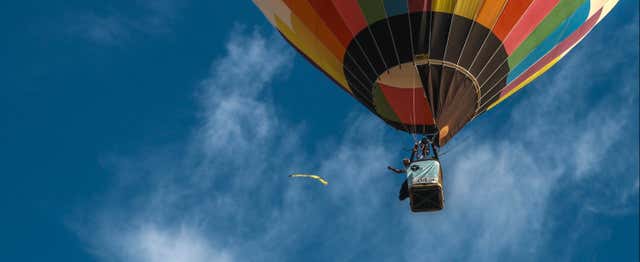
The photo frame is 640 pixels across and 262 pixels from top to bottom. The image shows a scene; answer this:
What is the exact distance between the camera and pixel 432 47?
53.2 ft

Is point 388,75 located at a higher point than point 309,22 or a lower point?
lower

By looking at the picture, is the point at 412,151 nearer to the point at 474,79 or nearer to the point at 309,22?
the point at 474,79

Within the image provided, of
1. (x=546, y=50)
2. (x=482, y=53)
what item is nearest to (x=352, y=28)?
(x=482, y=53)

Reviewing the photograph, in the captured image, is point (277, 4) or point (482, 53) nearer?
point (482, 53)

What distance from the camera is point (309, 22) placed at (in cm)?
1744

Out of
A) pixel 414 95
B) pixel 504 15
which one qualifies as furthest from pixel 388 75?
pixel 504 15

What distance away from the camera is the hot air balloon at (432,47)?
16.2m

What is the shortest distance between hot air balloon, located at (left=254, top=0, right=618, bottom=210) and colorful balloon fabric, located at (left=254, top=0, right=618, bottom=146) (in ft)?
0.06

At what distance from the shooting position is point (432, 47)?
1622 centimetres

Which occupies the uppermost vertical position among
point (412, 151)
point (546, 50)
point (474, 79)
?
point (546, 50)

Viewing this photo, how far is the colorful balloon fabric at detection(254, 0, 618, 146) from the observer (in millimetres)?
16234

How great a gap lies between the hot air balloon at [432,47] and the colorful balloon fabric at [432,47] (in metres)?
0.02

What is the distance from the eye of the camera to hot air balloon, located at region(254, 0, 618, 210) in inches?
639

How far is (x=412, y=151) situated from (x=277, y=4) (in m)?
4.01
